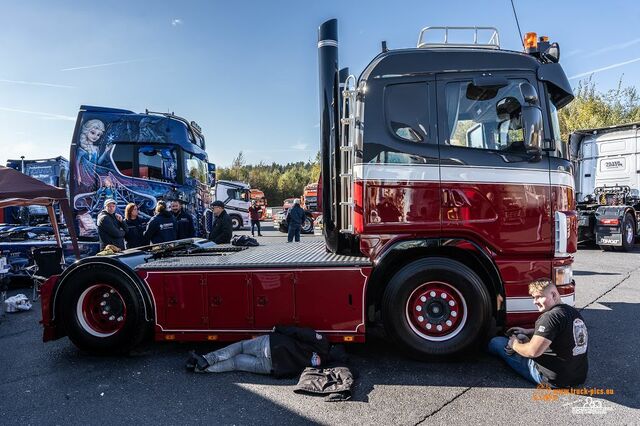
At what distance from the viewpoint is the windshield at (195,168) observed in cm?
1033

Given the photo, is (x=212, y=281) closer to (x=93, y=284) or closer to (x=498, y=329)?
(x=93, y=284)

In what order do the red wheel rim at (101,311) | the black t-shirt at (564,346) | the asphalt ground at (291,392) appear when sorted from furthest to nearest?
1. the red wheel rim at (101,311)
2. the black t-shirt at (564,346)
3. the asphalt ground at (291,392)

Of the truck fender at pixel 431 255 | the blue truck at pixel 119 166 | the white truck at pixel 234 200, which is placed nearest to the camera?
the truck fender at pixel 431 255

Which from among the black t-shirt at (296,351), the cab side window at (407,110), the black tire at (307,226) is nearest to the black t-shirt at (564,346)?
the black t-shirt at (296,351)

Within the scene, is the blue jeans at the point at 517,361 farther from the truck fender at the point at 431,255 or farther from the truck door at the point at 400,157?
the truck door at the point at 400,157

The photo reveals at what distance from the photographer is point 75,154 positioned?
9.29 metres

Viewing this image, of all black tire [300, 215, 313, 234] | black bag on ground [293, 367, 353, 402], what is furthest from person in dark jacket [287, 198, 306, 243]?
black bag on ground [293, 367, 353, 402]

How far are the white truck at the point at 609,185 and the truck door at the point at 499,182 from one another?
9785mm

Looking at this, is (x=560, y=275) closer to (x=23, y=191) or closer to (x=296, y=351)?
(x=296, y=351)

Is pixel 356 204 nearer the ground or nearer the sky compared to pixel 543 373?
nearer the sky

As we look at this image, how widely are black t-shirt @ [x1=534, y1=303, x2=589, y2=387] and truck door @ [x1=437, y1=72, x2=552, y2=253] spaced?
2.77 ft

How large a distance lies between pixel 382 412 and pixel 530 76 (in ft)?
11.2

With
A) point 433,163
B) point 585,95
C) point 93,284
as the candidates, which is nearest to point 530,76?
point 433,163

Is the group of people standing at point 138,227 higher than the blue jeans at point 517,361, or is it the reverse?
the group of people standing at point 138,227
